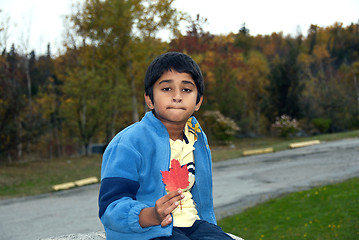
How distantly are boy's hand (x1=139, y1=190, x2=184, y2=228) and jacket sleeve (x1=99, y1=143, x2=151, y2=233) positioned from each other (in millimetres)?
40

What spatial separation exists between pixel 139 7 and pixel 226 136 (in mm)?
9663

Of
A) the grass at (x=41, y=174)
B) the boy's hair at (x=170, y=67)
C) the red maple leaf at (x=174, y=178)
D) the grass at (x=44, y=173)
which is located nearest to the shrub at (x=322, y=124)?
the grass at (x=44, y=173)

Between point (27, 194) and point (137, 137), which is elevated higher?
point (137, 137)

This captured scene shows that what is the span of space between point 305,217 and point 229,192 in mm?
3509

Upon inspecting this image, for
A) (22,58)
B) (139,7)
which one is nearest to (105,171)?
(139,7)

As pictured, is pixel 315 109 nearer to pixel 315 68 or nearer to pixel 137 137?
pixel 137 137

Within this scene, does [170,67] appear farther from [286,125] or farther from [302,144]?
[286,125]

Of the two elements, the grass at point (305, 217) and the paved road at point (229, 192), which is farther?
the paved road at point (229, 192)

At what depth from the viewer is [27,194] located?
39.7ft

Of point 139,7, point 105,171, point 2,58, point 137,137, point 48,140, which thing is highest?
point 139,7

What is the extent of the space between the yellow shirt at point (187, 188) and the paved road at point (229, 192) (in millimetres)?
5947

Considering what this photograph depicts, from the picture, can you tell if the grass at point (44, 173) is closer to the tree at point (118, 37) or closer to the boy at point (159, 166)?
the tree at point (118, 37)

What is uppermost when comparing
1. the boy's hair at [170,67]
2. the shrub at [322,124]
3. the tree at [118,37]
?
the tree at [118,37]

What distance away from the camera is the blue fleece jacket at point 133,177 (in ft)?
6.48
